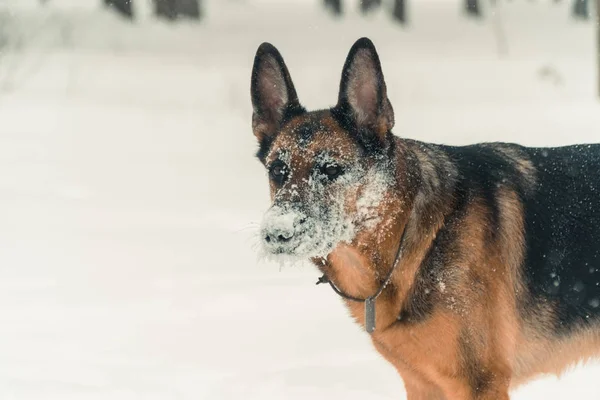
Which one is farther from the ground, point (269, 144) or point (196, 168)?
point (269, 144)

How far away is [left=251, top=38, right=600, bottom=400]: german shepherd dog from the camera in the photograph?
131 inches

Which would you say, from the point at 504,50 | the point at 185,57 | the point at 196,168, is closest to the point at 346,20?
the point at 504,50

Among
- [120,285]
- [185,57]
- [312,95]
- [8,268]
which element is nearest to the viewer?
[120,285]

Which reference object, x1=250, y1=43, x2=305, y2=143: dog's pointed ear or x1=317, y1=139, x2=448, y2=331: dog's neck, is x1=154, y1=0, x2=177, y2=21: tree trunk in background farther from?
x1=317, y1=139, x2=448, y2=331: dog's neck

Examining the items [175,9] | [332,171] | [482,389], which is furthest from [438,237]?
[175,9]

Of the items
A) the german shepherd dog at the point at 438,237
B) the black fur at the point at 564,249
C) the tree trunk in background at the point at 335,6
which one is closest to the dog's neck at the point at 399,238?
the german shepherd dog at the point at 438,237

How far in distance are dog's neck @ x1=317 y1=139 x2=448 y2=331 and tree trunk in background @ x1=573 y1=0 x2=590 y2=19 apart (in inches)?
994

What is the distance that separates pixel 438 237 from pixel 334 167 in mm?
543

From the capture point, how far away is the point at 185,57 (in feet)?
53.0

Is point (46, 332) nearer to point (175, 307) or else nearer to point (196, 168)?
point (175, 307)

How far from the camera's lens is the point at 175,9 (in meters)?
18.3

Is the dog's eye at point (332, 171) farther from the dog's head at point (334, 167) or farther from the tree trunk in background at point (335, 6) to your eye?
the tree trunk in background at point (335, 6)

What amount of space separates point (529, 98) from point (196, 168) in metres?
7.30

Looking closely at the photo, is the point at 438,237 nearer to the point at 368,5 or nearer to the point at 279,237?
the point at 279,237
